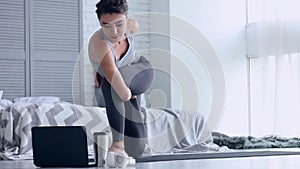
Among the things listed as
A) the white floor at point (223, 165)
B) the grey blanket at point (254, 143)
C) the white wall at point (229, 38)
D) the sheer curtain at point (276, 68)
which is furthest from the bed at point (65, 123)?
the white wall at point (229, 38)

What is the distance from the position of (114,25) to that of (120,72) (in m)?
0.15

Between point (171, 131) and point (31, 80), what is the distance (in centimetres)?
262

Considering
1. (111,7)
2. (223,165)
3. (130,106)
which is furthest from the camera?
(223,165)

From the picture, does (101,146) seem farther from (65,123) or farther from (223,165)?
(65,123)

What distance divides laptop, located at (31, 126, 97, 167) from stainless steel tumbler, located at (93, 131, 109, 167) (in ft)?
0.17

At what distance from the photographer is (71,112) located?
4.15 metres

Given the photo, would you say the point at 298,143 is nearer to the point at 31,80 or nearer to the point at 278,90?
the point at 278,90

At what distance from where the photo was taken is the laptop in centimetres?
211

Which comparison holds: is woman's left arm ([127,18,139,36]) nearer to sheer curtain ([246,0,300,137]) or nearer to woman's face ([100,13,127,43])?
woman's face ([100,13,127,43])

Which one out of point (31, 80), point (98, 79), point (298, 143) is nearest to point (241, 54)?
point (298, 143)

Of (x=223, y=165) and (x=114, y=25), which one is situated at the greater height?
(x=114, y=25)

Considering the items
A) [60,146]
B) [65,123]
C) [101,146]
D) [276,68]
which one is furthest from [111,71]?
[276,68]

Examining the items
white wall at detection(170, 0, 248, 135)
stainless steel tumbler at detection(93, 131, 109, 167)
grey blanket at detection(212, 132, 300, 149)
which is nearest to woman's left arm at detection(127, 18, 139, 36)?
stainless steel tumbler at detection(93, 131, 109, 167)

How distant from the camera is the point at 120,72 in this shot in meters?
1.78
